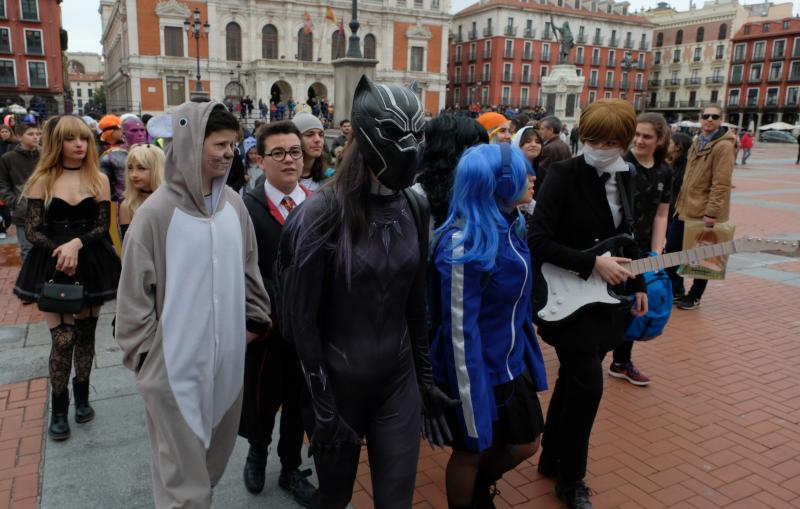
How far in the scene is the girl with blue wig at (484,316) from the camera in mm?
2443

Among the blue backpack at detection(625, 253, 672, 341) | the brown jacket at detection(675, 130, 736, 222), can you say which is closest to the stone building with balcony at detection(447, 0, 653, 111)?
the brown jacket at detection(675, 130, 736, 222)

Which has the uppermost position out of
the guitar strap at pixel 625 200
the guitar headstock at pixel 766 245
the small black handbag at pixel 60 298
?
the guitar strap at pixel 625 200

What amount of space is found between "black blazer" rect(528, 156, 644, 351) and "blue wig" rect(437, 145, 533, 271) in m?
0.59

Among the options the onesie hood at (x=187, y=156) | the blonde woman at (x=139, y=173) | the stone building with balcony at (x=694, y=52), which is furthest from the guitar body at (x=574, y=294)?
the stone building with balcony at (x=694, y=52)

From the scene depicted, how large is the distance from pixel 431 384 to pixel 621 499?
5.36 ft

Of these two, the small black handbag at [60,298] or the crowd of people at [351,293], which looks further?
the small black handbag at [60,298]

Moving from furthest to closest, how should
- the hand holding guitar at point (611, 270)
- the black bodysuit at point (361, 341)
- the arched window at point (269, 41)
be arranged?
the arched window at point (269, 41) < the hand holding guitar at point (611, 270) < the black bodysuit at point (361, 341)

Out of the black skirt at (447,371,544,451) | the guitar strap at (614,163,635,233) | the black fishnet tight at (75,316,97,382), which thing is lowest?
the black fishnet tight at (75,316,97,382)

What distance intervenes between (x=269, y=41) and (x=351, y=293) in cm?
5803

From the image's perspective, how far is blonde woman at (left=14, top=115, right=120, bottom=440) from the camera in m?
3.61

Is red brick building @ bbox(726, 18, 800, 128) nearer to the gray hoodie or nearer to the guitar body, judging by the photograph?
the guitar body

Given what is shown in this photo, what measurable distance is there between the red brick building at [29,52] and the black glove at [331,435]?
176 ft

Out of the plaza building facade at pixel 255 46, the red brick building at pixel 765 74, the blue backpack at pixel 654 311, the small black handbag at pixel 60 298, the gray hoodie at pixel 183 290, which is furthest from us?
the red brick building at pixel 765 74

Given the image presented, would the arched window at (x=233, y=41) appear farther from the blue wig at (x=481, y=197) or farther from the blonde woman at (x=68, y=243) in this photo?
the blue wig at (x=481, y=197)
